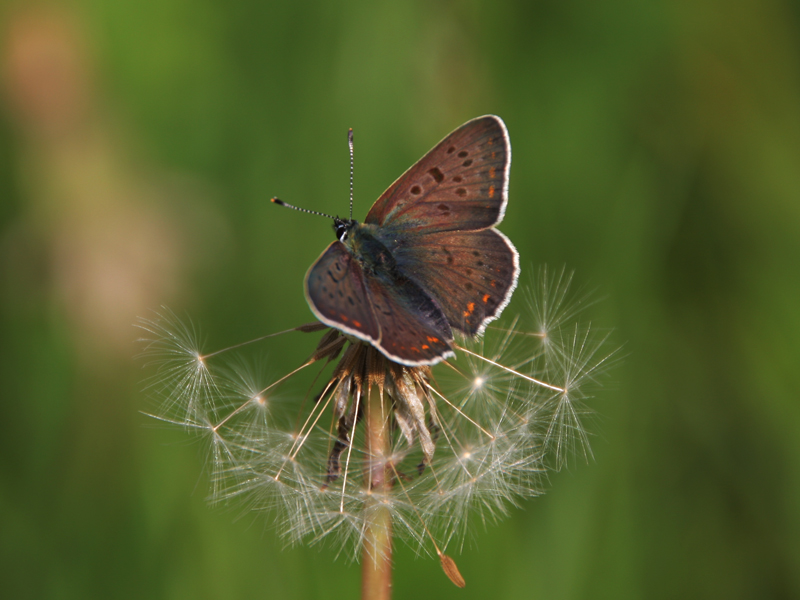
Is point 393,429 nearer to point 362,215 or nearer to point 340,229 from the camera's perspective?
point 340,229

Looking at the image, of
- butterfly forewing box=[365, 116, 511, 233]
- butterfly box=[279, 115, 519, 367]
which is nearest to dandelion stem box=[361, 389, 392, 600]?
butterfly box=[279, 115, 519, 367]

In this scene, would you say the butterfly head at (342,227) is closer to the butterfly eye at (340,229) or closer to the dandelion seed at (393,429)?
the butterfly eye at (340,229)

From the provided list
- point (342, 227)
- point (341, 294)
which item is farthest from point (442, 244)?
point (341, 294)

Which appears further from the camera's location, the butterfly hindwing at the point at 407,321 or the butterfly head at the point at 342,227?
the butterfly head at the point at 342,227

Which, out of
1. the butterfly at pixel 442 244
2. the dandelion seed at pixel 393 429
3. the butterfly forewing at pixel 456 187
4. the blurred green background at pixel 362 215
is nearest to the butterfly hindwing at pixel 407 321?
the butterfly at pixel 442 244

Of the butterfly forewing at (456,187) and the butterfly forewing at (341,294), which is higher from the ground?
the butterfly forewing at (456,187)

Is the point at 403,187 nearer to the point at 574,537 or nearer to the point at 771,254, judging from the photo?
the point at 574,537
